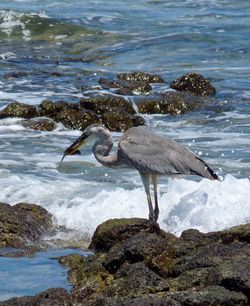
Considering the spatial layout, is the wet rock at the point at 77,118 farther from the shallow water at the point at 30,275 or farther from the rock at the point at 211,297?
A: the rock at the point at 211,297

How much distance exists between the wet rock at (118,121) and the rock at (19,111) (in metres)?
1.39

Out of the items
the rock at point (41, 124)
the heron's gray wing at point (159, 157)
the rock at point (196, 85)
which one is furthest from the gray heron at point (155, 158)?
the rock at point (196, 85)

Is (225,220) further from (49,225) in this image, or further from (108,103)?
(108,103)

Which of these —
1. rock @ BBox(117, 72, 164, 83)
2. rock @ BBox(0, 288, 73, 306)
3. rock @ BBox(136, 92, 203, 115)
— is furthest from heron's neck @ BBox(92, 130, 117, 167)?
rock @ BBox(117, 72, 164, 83)

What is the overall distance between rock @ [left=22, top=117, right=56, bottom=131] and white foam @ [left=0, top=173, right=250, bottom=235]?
392 cm

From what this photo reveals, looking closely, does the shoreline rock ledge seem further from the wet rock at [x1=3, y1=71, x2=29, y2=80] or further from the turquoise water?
the wet rock at [x1=3, y1=71, x2=29, y2=80]

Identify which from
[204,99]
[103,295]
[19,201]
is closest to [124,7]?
[204,99]

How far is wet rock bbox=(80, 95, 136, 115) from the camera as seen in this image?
1590cm

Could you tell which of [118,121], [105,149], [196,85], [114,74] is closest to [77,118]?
[118,121]

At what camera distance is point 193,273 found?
6770 millimetres

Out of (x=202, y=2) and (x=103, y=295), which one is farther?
(x=202, y=2)

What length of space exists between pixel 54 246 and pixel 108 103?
24.2 feet

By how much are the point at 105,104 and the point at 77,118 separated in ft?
2.19

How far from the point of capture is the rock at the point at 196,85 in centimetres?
1795
